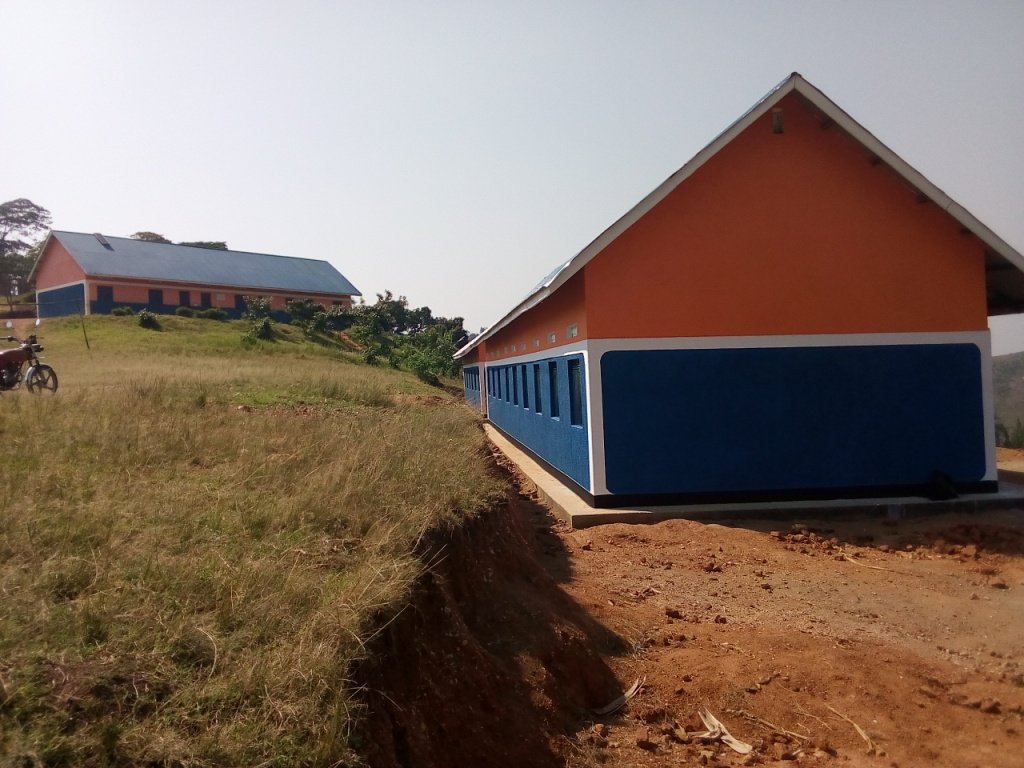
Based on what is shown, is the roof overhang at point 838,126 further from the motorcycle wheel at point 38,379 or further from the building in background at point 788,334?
the motorcycle wheel at point 38,379

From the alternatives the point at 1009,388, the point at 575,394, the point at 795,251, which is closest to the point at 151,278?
the point at 575,394

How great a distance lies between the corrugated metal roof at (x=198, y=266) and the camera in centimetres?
4409

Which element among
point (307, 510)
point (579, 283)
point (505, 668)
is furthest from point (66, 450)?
point (579, 283)

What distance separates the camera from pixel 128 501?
4906mm

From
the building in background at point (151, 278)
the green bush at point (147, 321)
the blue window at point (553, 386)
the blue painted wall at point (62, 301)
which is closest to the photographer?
the blue window at point (553, 386)

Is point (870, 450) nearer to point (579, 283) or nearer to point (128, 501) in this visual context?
point (579, 283)

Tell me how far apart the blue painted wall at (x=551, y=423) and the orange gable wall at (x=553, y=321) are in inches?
15.3

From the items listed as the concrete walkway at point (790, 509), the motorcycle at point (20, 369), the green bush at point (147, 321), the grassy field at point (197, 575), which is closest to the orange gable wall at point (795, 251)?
the concrete walkway at point (790, 509)

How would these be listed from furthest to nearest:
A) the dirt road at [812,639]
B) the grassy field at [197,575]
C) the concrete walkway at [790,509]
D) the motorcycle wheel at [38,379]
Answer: the motorcycle wheel at [38,379] < the concrete walkway at [790,509] < the dirt road at [812,639] < the grassy field at [197,575]

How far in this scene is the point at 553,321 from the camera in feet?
46.7

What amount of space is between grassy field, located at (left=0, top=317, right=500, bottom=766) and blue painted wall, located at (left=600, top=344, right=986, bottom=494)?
13.1 ft

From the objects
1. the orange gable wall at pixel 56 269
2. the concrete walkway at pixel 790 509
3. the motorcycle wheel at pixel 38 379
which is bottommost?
the concrete walkway at pixel 790 509

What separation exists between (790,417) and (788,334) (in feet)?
4.04

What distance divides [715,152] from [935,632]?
7.07 meters
